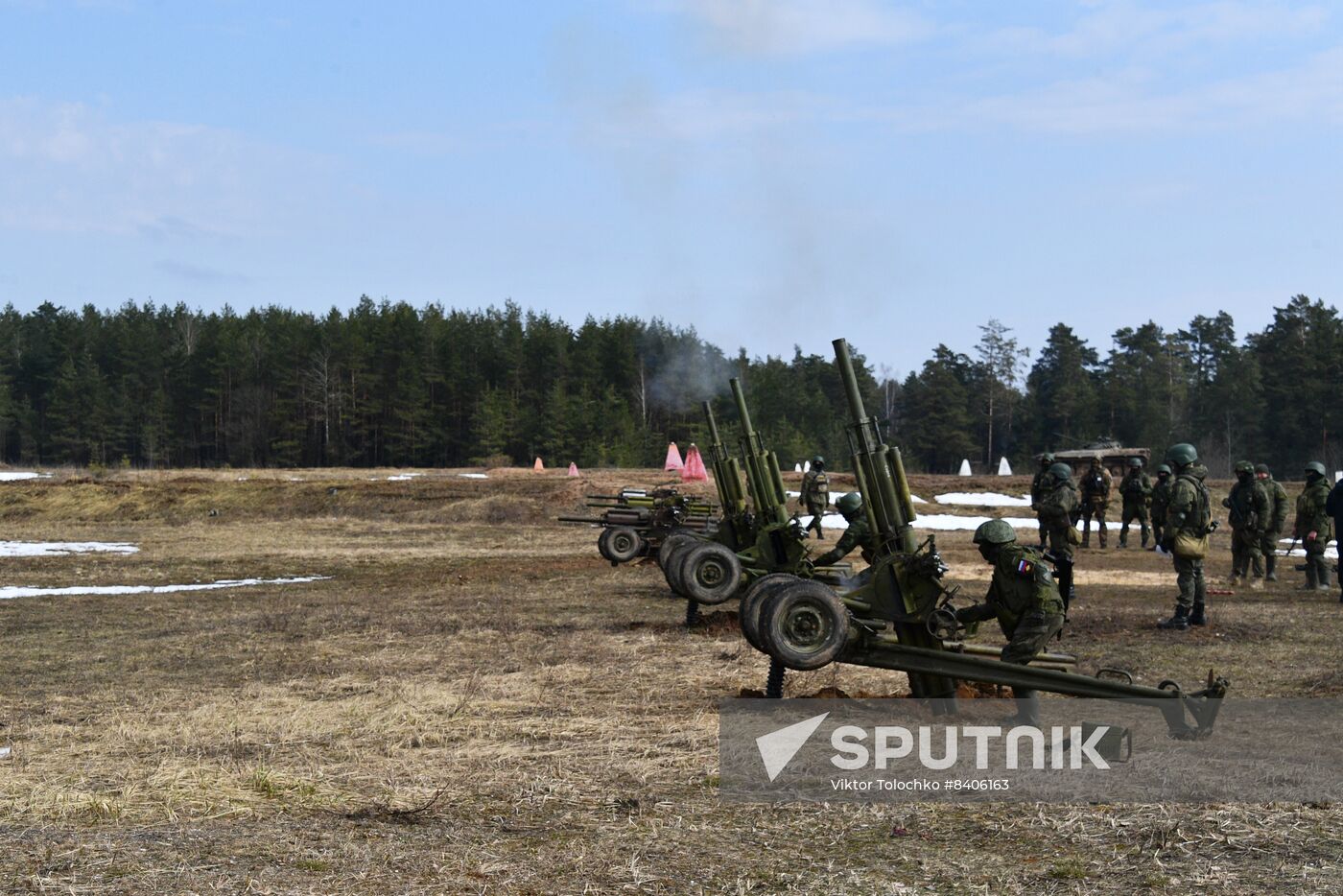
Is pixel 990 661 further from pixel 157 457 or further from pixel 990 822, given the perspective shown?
pixel 157 457

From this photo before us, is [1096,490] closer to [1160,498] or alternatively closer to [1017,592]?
[1160,498]

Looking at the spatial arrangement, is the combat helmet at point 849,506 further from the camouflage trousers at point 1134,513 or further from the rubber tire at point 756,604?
the camouflage trousers at point 1134,513

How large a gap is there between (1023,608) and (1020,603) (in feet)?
0.11

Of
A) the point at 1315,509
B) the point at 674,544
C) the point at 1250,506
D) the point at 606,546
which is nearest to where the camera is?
the point at 674,544

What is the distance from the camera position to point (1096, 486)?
986 inches

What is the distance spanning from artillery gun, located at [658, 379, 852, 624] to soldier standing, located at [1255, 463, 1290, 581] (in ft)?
23.8

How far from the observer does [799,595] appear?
26.6 ft

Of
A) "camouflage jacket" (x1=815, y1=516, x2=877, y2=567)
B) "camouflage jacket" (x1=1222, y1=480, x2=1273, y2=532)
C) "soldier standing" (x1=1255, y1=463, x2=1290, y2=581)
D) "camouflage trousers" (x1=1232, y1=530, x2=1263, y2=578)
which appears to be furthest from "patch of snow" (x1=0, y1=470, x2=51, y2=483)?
"camouflage jacket" (x1=815, y1=516, x2=877, y2=567)

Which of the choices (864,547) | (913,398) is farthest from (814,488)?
(913,398)

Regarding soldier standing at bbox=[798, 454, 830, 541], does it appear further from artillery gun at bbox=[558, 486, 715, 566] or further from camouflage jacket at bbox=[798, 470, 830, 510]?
artillery gun at bbox=[558, 486, 715, 566]

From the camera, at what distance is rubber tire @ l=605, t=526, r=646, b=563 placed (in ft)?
70.2

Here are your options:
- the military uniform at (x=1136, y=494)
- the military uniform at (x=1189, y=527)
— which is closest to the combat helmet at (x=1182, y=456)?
the military uniform at (x=1189, y=527)

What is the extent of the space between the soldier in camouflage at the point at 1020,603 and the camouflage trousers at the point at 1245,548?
430 inches

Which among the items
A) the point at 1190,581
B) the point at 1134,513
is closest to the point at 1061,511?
the point at 1190,581
